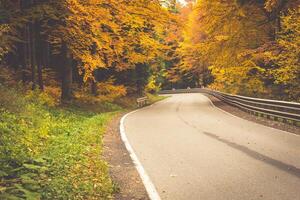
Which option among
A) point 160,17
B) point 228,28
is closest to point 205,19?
point 228,28

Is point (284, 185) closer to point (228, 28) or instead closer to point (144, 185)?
point (144, 185)

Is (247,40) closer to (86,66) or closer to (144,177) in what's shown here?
(86,66)

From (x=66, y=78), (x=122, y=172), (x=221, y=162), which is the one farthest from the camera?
(x=66, y=78)

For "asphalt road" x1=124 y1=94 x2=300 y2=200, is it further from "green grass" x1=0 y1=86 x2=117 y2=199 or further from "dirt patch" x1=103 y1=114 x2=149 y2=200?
"green grass" x1=0 y1=86 x2=117 y2=199

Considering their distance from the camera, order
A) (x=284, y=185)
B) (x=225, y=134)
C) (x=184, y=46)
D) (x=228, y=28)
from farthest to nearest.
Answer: (x=184, y=46) < (x=228, y=28) < (x=225, y=134) < (x=284, y=185)

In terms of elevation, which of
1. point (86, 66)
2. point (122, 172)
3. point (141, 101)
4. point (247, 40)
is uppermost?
point (247, 40)

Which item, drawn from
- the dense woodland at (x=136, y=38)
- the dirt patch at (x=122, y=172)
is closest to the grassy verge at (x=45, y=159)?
the dirt patch at (x=122, y=172)

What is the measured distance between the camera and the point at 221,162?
952cm

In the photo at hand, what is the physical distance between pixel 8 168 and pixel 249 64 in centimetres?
2072

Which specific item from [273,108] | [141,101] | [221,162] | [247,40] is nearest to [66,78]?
[247,40]

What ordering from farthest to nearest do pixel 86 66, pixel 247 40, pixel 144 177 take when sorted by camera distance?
pixel 247 40, pixel 86 66, pixel 144 177

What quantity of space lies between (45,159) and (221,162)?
391 cm

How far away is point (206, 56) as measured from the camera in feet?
98.5

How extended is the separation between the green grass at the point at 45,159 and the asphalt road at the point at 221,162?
1203mm
